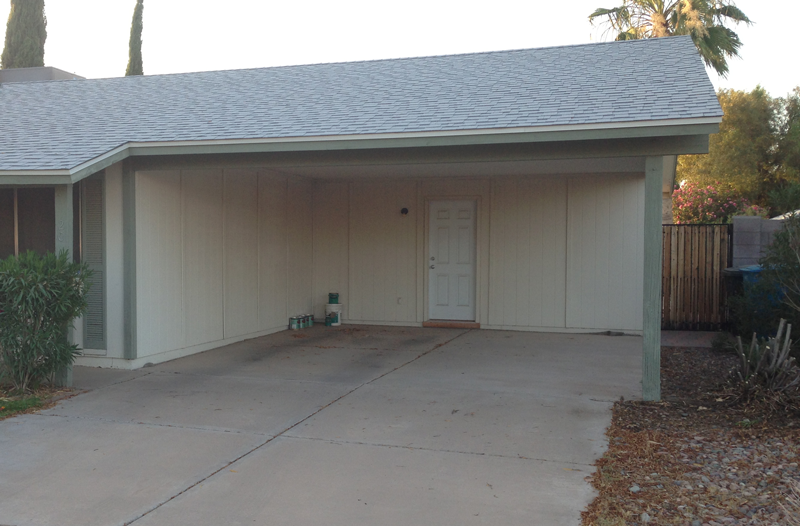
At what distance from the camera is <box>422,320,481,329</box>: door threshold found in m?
11.1

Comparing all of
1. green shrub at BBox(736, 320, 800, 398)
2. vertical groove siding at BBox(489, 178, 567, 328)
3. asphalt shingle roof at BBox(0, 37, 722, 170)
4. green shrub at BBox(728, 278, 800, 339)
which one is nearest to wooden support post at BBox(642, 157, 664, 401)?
asphalt shingle roof at BBox(0, 37, 722, 170)

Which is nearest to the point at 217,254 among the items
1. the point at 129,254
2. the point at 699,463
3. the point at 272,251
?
the point at 272,251

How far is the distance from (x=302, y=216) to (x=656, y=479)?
824cm

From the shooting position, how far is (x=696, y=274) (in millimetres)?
10773

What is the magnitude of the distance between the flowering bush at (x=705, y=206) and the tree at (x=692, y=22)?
6.70 metres

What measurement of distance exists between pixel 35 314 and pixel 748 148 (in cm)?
2576

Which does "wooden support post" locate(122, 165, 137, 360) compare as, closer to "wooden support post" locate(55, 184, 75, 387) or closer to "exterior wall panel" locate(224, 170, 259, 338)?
"wooden support post" locate(55, 184, 75, 387)

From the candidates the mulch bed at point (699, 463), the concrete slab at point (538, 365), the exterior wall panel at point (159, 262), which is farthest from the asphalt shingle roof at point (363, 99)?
the concrete slab at point (538, 365)

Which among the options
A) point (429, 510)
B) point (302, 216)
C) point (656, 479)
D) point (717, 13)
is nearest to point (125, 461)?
point (429, 510)

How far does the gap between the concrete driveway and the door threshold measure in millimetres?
2575

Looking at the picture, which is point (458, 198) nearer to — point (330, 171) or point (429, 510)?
point (330, 171)

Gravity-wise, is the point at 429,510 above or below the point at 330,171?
below

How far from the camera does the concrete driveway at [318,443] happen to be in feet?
12.6

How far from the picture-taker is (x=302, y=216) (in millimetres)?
11547
